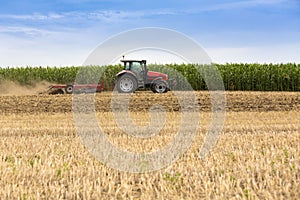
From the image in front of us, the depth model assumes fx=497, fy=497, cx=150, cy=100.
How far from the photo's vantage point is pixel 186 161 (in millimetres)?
8422

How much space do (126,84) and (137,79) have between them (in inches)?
19.9

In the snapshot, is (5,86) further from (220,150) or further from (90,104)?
(220,150)

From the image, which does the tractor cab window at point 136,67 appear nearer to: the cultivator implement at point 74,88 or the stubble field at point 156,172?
the cultivator implement at point 74,88

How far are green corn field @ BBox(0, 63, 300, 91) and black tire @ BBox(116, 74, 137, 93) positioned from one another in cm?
1385

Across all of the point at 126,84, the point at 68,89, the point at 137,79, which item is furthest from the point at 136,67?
the point at 68,89

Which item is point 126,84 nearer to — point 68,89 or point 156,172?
point 68,89

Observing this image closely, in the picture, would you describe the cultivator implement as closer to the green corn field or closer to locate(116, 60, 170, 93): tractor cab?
locate(116, 60, 170, 93): tractor cab

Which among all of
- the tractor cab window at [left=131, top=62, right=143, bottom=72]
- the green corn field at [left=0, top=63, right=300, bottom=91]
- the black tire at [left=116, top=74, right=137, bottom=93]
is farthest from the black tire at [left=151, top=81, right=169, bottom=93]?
the green corn field at [left=0, top=63, right=300, bottom=91]

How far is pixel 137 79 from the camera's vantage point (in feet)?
66.9

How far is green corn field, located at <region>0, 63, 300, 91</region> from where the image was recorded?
1358 inches

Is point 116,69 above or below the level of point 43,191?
above

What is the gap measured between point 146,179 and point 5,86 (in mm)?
23361

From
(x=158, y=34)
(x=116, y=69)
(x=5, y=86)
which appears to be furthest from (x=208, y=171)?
(x=116, y=69)

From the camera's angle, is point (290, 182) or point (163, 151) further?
point (163, 151)
